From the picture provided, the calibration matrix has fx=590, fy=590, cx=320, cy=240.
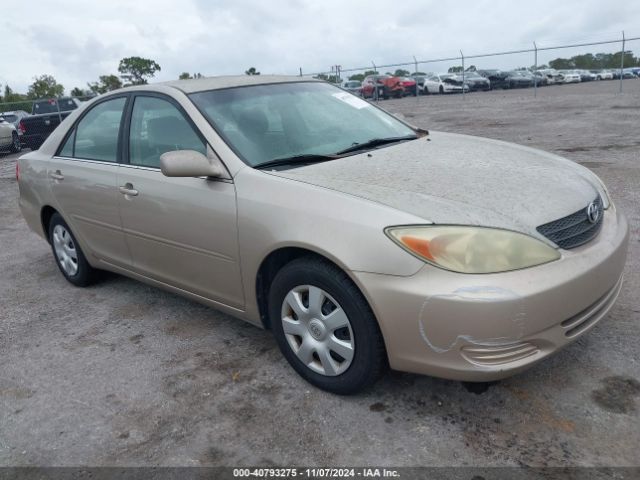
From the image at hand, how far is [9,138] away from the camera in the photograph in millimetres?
15859

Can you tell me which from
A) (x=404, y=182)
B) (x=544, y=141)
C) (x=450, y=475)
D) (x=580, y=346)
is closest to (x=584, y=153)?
(x=544, y=141)

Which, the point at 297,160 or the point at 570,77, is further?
the point at 570,77

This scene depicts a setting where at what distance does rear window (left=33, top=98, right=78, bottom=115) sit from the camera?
19297 millimetres

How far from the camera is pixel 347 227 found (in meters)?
2.56

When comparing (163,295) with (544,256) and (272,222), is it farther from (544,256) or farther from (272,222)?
(544,256)

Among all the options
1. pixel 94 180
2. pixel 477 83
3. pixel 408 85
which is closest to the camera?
pixel 94 180

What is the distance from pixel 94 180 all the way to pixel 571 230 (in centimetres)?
304

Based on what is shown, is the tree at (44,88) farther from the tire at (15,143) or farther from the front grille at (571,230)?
the front grille at (571,230)

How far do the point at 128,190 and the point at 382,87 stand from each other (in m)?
28.7

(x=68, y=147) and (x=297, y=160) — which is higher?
(x=68, y=147)

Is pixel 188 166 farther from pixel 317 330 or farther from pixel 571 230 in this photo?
pixel 571 230

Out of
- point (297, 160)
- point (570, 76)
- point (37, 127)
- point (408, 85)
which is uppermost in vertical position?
point (570, 76)

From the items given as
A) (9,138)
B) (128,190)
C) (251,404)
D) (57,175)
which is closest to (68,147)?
(57,175)

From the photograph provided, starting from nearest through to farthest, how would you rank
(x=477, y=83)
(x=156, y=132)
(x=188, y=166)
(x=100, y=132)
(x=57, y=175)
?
1. (x=188, y=166)
2. (x=156, y=132)
3. (x=100, y=132)
4. (x=57, y=175)
5. (x=477, y=83)
